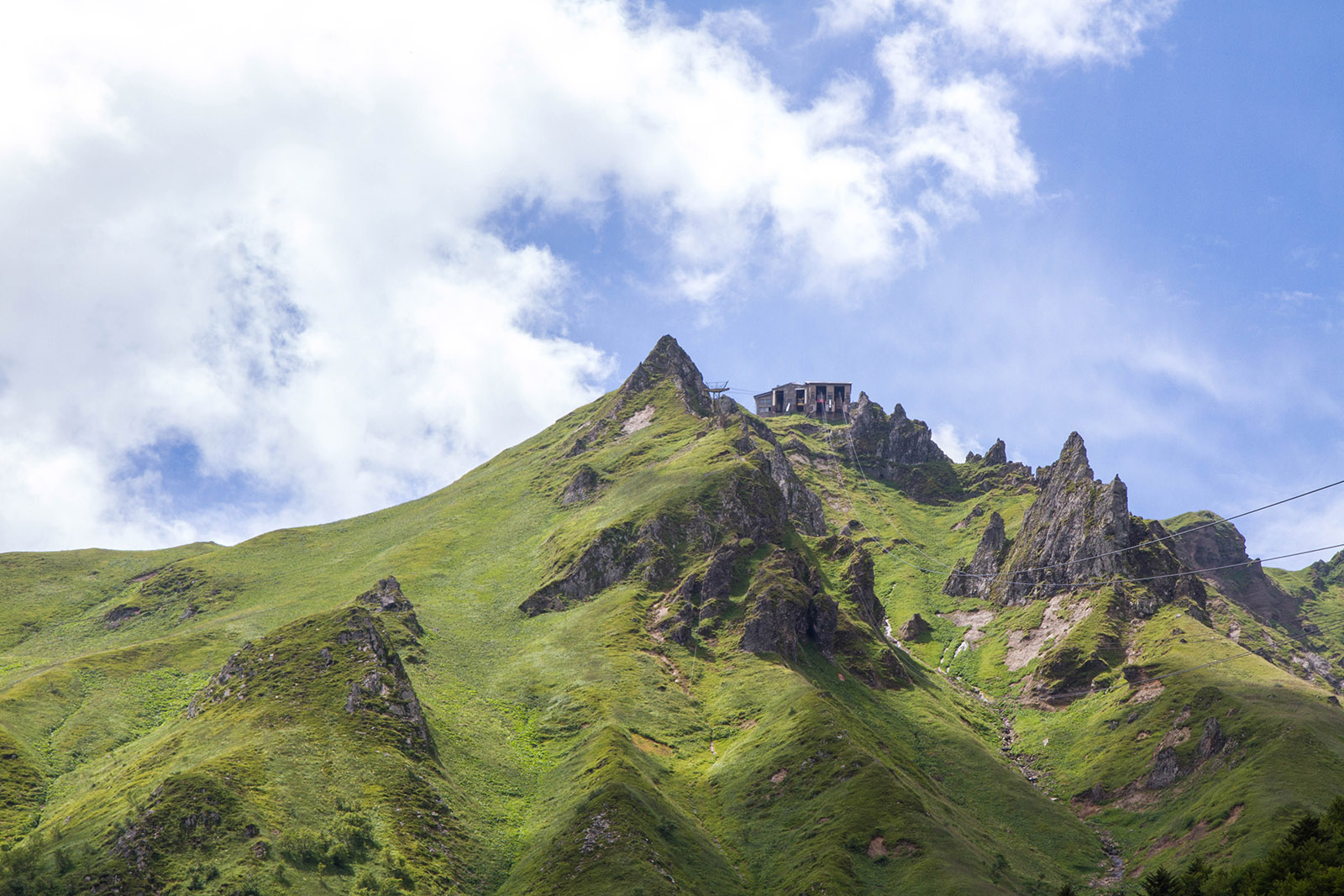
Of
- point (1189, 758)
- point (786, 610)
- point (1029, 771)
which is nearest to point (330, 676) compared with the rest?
point (786, 610)

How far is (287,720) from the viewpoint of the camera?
115812mm

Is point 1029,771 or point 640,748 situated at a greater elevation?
point 640,748

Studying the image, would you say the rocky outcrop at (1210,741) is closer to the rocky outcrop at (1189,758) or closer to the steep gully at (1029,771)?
Result: the rocky outcrop at (1189,758)

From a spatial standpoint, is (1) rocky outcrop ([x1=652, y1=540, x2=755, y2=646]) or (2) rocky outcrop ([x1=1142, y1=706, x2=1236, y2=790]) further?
(1) rocky outcrop ([x1=652, y1=540, x2=755, y2=646])

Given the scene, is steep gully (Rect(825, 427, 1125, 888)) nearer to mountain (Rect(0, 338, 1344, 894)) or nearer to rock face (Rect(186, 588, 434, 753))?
mountain (Rect(0, 338, 1344, 894))

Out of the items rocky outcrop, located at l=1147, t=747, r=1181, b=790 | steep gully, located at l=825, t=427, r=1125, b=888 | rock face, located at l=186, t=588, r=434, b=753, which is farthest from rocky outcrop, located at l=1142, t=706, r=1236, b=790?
rock face, located at l=186, t=588, r=434, b=753

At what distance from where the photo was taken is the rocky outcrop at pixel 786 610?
168 metres

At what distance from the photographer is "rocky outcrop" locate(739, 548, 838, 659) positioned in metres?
168

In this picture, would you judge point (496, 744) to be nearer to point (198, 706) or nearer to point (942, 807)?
point (198, 706)

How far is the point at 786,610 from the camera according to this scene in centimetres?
17225

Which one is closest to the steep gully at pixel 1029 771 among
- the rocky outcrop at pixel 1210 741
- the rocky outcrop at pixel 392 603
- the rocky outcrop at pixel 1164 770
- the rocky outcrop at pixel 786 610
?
the rocky outcrop at pixel 1164 770

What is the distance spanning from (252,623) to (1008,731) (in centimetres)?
15409

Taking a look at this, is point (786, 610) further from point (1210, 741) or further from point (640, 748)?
point (1210, 741)

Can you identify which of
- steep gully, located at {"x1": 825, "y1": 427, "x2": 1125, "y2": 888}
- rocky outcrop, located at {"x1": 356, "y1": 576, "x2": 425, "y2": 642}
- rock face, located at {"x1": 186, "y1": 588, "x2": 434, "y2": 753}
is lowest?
steep gully, located at {"x1": 825, "y1": 427, "x2": 1125, "y2": 888}
